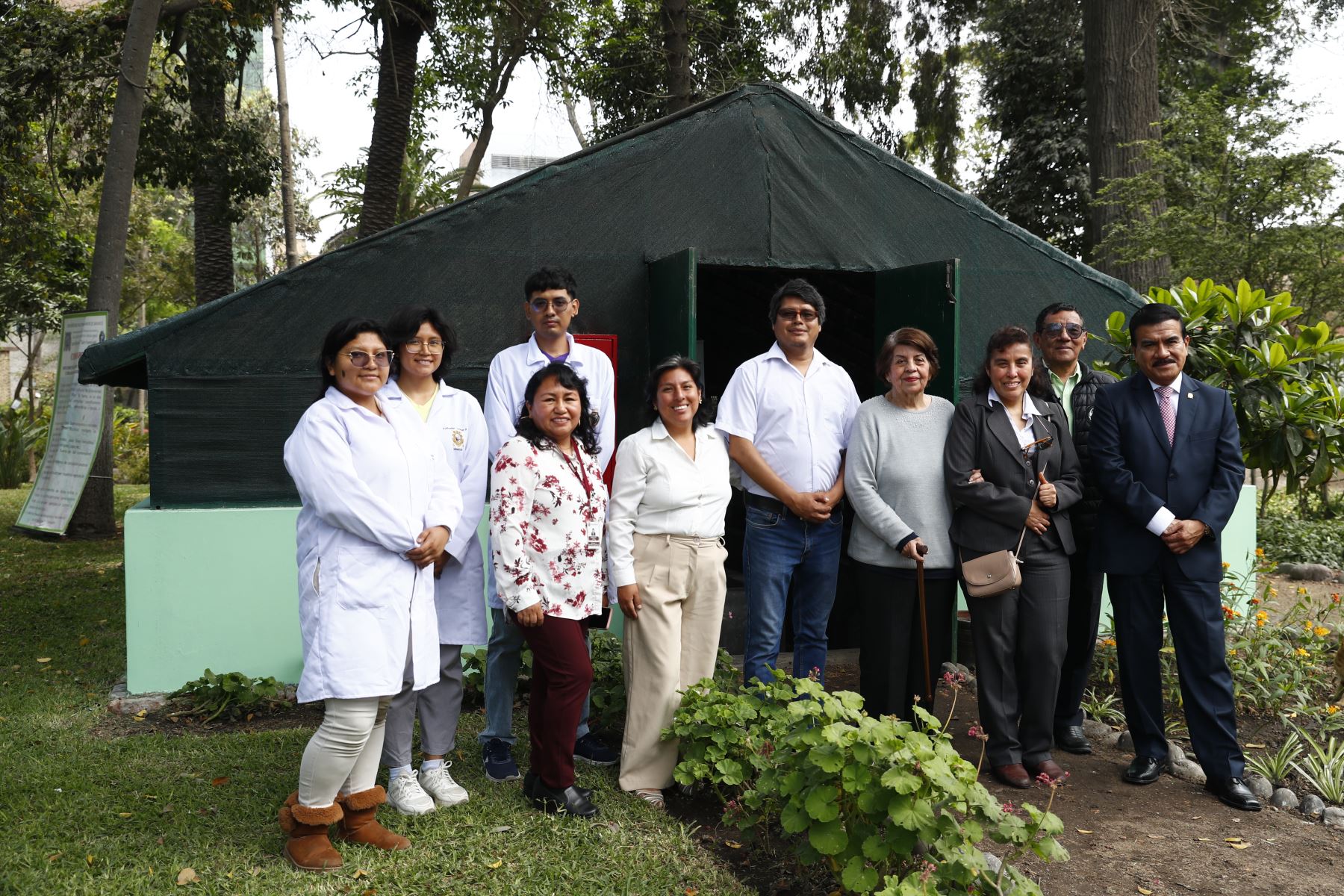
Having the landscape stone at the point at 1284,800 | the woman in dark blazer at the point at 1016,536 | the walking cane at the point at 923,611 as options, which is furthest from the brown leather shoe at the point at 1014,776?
the landscape stone at the point at 1284,800

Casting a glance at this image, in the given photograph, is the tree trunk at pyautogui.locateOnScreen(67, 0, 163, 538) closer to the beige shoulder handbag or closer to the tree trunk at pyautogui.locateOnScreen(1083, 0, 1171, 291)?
the beige shoulder handbag

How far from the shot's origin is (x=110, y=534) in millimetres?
12367

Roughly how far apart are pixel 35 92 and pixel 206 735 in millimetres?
8454

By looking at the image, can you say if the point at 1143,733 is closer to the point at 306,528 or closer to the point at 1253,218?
the point at 306,528

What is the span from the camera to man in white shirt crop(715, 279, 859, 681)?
A: 467 centimetres

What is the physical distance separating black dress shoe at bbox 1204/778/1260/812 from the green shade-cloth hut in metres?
2.44

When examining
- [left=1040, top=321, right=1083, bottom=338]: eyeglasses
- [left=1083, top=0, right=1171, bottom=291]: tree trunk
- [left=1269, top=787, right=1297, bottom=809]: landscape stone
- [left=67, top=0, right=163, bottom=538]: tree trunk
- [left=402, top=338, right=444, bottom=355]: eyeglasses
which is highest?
[left=1083, top=0, right=1171, bottom=291]: tree trunk

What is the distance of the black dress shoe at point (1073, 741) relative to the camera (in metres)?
5.07

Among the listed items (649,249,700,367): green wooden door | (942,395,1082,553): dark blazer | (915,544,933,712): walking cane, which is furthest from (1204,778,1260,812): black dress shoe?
(649,249,700,367): green wooden door

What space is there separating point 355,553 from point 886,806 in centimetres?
186

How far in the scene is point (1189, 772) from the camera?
4750 mm

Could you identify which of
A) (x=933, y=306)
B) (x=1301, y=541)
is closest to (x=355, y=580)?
(x=933, y=306)

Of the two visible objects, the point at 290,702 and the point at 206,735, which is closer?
the point at 206,735

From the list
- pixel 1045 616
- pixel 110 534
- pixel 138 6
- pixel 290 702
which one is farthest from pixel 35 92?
pixel 1045 616
